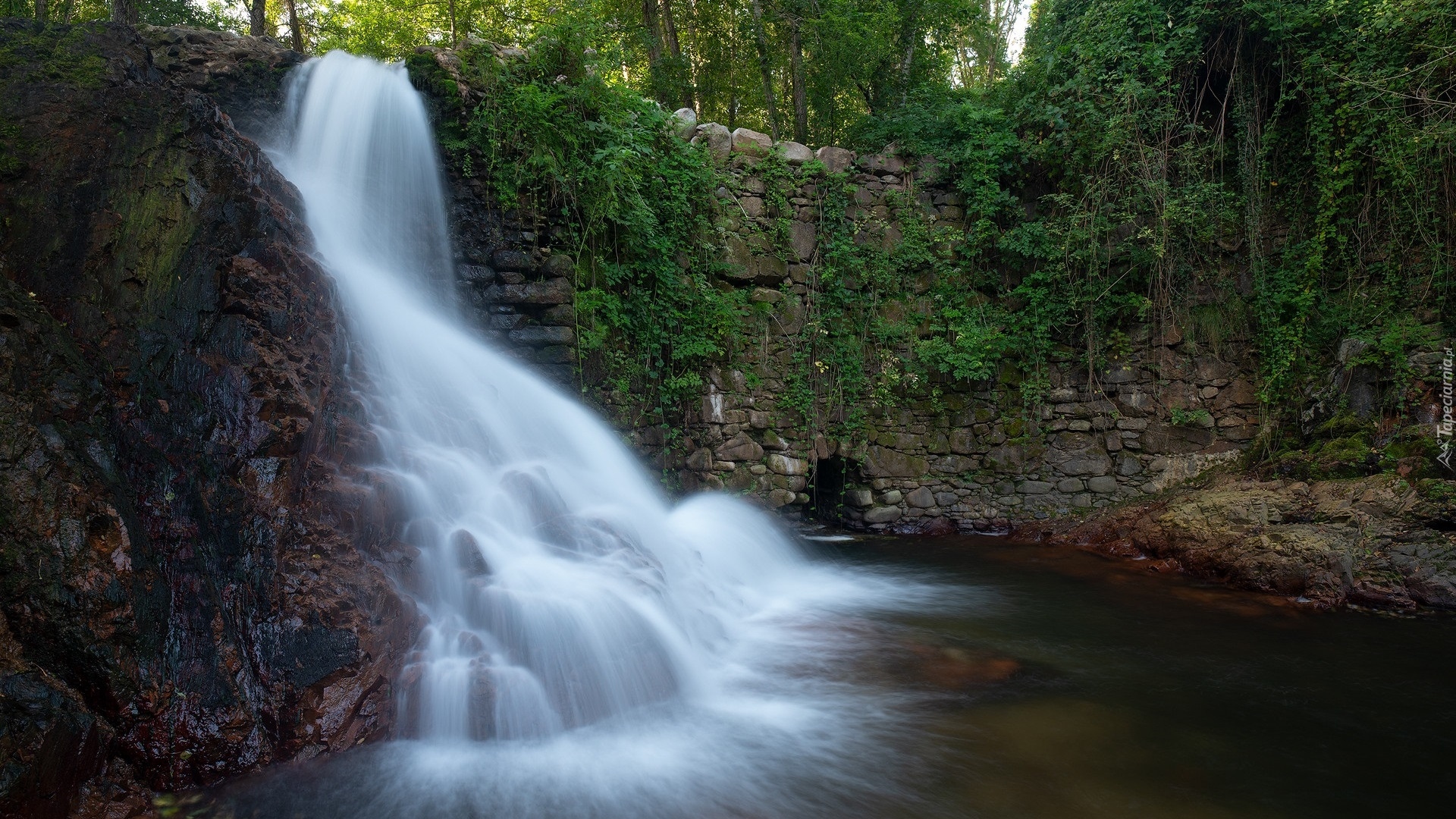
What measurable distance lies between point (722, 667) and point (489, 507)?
1.61 meters

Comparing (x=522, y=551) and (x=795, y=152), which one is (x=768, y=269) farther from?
(x=522, y=551)

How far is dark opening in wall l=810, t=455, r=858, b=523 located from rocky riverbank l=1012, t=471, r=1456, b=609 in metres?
3.15

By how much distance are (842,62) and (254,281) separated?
870 cm

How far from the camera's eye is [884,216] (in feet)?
27.4

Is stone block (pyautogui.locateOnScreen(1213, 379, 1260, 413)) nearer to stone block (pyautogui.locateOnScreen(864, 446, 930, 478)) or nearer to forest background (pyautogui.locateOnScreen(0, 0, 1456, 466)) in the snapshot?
forest background (pyautogui.locateOnScreen(0, 0, 1456, 466))

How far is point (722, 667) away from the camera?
12.8 ft

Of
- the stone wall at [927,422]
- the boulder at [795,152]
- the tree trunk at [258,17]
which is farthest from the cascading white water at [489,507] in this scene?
the tree trunk at [258,17]

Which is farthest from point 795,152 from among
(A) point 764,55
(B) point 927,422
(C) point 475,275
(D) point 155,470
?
(D) point 155,470

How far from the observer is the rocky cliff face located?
2.25 meters

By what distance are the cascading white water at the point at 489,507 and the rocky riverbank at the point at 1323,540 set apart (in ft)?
11.4

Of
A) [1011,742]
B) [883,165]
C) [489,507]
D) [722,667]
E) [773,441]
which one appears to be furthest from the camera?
[883,165]

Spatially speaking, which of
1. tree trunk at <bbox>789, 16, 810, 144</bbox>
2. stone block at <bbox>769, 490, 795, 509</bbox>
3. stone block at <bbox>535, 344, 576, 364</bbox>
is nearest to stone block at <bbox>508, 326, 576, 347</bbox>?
stone block at <bbox>535, 344, 576, 364</bbox>

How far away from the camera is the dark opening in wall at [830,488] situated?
8344 mm

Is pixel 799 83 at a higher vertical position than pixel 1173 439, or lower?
higher
